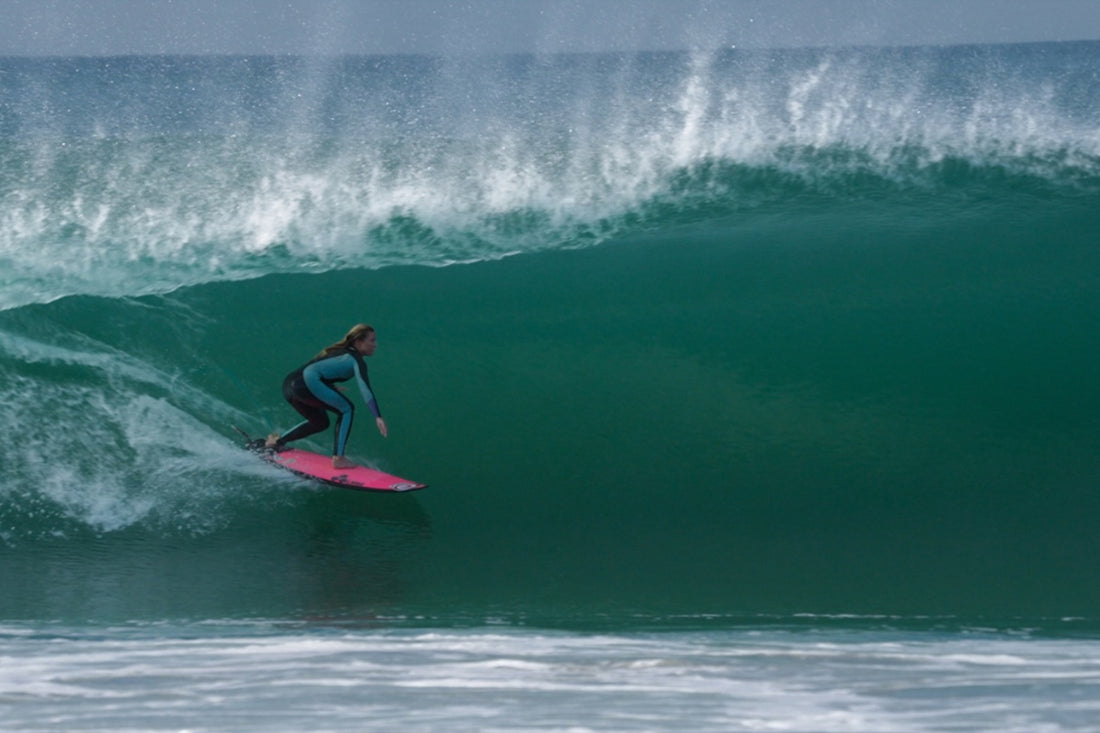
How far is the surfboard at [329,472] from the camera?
23.4 ft

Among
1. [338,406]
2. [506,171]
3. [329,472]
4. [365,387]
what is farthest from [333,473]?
[506,171]

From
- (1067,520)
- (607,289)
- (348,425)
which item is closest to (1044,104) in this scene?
(607,289)

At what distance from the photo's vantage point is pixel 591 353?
8.77m

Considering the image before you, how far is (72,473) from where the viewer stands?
→ 24.5 feet

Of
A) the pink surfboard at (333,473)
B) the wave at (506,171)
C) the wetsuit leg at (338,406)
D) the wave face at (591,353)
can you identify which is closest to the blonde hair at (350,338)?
the wetsuit leg at (338,406)

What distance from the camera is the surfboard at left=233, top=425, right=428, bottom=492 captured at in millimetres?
7117

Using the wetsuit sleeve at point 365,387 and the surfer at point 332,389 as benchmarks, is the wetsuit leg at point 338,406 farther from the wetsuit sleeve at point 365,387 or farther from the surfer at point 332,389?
the wetsuit sleeve at point 365,387

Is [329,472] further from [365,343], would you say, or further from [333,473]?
[365,343]

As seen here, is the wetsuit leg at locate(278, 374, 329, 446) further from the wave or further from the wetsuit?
the wave

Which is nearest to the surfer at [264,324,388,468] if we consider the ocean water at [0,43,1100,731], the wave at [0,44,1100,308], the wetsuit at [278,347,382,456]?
the wetsuit at [278,347,382,456]

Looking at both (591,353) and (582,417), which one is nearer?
(582,417)

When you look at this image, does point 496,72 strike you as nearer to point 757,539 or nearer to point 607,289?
point 607,289

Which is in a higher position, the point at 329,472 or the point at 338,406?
the point at 338,406

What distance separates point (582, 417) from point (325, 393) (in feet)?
5.79
